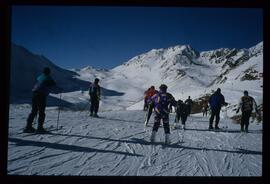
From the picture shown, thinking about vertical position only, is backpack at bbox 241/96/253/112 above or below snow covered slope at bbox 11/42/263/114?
below

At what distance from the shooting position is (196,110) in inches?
554

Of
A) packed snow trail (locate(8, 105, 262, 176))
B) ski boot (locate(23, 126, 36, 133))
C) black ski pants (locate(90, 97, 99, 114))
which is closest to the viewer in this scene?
packed snow trail (locate(8, 105, 262, 176))

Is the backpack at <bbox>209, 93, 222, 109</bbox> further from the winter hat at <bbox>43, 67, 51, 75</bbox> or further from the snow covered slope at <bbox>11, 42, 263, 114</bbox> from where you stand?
the winter hat at <bbox>43, 67, 51, 75</bbox>

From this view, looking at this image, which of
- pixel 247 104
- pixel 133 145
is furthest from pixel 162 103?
pixel 247 104

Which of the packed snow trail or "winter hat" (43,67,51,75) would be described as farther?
"winter hat" (43,67,51,75)

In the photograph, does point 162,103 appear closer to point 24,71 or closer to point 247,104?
point 247,104

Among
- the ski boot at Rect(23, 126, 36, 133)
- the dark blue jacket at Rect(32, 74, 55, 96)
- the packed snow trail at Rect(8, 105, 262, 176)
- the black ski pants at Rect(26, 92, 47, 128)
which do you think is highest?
the dark blue jacket at Rect(32, 74, 55, 96)

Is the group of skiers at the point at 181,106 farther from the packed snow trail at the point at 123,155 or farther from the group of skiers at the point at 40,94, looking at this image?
the group of skiers at the point at 40,94

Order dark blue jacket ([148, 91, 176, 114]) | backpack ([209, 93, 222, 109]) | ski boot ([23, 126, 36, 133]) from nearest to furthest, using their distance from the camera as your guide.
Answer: ski boot ([23, 126, 36, 133]) < dark blue jacket ([148, 91, 176, 114]) < backpack ([209, 93, 222, 109])

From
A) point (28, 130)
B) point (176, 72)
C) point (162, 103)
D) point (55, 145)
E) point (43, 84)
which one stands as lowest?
point (55, 145)

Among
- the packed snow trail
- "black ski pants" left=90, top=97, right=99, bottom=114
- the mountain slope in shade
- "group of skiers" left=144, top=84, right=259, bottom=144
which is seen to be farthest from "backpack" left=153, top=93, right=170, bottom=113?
"black ski pants" left=90, top=97, right=99, bottom=114

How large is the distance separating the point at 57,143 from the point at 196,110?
9243mm

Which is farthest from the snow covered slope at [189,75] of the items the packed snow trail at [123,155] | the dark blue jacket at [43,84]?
the packed snow trail at [123,155]
